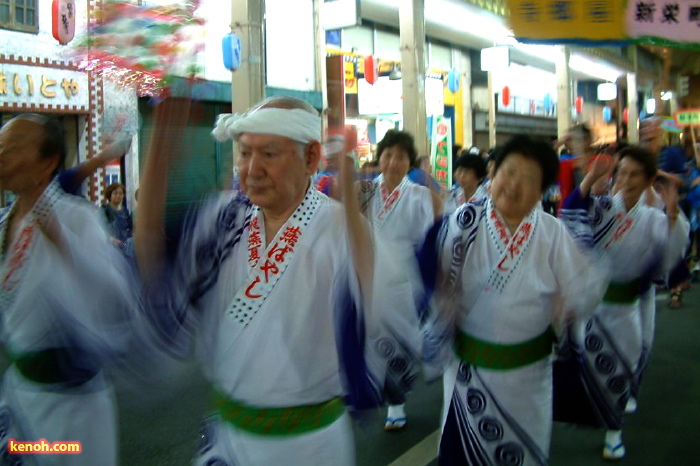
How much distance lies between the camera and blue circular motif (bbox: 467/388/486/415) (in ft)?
8.70

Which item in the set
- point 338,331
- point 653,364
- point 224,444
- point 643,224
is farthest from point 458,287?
point 653,364

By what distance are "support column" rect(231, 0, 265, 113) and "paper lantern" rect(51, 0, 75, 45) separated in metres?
2.03

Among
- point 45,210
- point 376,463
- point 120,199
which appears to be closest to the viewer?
point 45,210

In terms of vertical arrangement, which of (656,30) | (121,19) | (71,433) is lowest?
(71,433)

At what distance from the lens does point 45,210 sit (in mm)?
2318

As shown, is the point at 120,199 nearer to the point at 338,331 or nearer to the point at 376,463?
the point at 376,463

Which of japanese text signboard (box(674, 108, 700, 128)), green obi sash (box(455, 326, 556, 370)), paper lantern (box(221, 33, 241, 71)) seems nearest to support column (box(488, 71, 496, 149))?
japanese text signboard (box(674, 108, 700, 128))

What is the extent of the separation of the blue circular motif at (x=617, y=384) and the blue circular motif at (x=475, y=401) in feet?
5.05

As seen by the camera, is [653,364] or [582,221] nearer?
[582,221]

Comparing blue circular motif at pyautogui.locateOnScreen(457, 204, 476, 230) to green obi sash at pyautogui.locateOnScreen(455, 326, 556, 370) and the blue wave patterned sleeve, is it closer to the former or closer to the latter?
green obi sash at pyautogui.locateOnScreen(455, 326, 556, 370)

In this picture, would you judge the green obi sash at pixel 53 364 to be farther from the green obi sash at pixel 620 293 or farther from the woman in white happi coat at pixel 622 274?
the green obi sash at pixel 620 293

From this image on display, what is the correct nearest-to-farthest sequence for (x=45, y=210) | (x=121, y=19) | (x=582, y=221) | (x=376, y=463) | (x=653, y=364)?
(x=121, y=19) < (x=45, y=210) < (x=582, y=221) < (x=376, y=463) < (x=653, y=364)

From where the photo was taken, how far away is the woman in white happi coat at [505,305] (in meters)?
2.63

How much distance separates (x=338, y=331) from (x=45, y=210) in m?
1.17
